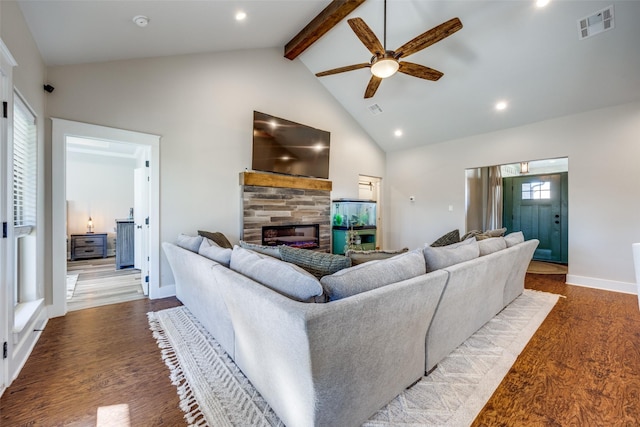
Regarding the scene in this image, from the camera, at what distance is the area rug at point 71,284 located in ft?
11.2

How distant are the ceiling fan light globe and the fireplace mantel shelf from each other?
84.8 inches

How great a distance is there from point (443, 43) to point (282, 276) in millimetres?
3912

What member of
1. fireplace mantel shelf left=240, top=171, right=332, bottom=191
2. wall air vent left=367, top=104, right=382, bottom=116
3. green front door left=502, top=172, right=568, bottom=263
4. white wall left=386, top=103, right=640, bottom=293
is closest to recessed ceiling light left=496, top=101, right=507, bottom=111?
white wall left=386, top=103, right=640, bottom=293

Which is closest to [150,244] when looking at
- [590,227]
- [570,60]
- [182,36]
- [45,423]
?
[45,423]

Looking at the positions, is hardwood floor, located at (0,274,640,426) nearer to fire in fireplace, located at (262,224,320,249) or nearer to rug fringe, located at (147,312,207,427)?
rug fringe, located at (147,312,207,427)

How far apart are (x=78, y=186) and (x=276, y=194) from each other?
191 inches

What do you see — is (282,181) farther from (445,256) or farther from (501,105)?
(501,105)

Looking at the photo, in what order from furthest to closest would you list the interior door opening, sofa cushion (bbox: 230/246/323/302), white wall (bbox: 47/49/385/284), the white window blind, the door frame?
1. the interior door opening
2. white wall (bbox: 47/49/385/284)
3. the door frame
4. the white window blind
5. sofa cushion (bbox: 230/246/323/302)

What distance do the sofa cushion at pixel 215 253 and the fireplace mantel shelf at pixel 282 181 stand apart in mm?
1761

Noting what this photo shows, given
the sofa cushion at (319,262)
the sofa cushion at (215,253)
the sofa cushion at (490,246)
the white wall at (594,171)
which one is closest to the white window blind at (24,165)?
the sofa cushion at (215,253)

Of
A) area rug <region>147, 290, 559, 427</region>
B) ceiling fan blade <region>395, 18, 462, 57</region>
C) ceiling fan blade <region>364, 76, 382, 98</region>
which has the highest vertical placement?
ceiling fan blade <region>395, 18, 462, 57</region>

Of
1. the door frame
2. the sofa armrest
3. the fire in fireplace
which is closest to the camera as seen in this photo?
the sofa armrest

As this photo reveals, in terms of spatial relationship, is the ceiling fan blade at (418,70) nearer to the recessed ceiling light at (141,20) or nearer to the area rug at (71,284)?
the recessed ceiling light at (141,20)

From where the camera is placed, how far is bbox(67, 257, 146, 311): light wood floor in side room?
3209 millimetres
